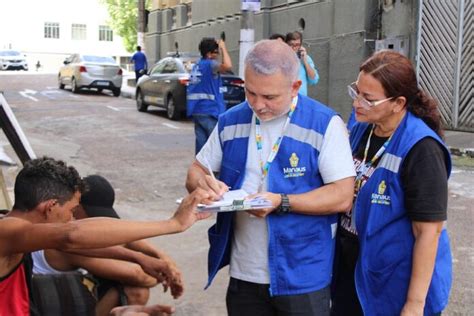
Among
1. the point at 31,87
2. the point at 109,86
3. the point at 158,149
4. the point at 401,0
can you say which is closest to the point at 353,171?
the point at 158,149

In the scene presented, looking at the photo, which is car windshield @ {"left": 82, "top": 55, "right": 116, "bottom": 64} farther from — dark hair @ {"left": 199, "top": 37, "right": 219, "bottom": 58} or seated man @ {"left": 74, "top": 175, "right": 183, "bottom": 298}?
seated man @ {"left": 74, "top": 175, "right": 183, "bottom": 298}

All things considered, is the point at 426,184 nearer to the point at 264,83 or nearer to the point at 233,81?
the point at 264,83

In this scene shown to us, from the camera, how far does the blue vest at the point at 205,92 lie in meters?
8.15

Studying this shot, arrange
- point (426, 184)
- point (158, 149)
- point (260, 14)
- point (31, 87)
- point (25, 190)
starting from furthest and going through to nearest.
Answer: point (31, 87) → point (260, 14) → point (158, 149) → point (25, 190) → point (426, 184)

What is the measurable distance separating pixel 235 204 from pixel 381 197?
0.60m

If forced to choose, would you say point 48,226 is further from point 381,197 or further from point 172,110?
point 172,110

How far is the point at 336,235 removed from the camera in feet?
9.65

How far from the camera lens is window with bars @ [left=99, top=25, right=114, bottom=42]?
6444 cm

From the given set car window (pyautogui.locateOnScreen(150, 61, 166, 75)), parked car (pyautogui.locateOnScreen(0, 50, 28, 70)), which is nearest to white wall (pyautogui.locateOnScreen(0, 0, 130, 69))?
parked car (pyautogui.locateOnScreen(0, 50, 28, 70))

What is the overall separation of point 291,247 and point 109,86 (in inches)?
804

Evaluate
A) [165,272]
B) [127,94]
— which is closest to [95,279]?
[165,272]

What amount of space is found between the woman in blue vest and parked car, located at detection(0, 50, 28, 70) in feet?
146

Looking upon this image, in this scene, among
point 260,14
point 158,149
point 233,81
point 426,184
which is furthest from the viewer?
point 260,14

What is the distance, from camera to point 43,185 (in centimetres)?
288
